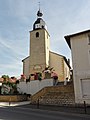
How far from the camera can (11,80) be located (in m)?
26.7

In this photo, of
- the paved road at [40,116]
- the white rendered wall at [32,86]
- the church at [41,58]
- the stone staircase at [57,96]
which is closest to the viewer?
the paved road at [40,116]

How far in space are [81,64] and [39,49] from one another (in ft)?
65.2

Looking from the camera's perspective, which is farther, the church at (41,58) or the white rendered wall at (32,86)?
the church at (41,58)

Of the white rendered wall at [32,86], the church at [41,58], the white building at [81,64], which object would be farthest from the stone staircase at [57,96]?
the church at [41,58]

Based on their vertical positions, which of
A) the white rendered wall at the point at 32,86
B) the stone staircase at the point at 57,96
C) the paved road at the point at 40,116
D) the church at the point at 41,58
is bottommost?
the paved road at the point at 40,116

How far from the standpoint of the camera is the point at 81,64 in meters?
16.6

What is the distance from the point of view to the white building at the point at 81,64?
16047 mm

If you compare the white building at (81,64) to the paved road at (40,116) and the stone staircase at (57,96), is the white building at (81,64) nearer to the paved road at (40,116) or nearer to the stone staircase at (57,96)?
the stone staircase at (57,96)

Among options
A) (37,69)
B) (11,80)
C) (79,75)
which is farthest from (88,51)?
(37,69)

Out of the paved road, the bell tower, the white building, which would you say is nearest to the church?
the bell tower

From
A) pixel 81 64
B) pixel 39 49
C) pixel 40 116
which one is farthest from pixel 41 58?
pixel 40 116

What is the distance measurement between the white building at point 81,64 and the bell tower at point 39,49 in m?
17.1

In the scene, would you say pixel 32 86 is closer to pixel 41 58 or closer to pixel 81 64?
pixel 81 64

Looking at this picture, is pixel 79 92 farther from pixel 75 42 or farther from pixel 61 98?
pixel 75 42
